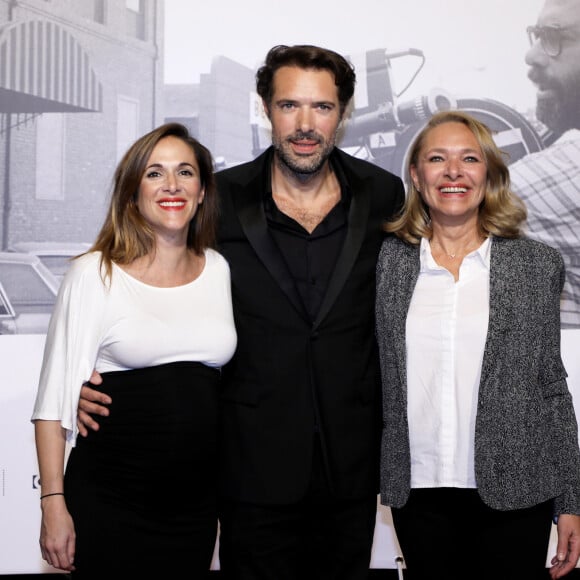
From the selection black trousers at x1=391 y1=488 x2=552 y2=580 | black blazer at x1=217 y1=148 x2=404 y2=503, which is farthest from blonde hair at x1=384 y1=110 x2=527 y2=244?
black trousers at x1=391 y1=488 x2=552 y2=580

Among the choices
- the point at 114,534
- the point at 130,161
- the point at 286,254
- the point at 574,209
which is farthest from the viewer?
the point at 574,209

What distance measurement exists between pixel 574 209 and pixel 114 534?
2.24 meters

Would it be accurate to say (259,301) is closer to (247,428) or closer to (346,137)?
(247,428)

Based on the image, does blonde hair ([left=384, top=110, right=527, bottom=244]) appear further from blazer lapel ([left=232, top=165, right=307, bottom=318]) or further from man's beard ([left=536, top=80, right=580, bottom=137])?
man's beard ([left=536, top=80, right=580, bottom=137])

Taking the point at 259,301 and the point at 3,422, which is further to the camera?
the point at 3,422

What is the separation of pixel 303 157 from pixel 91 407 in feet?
2.95

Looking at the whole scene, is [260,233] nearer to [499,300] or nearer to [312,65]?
[312,65]

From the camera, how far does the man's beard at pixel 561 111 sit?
3.06 meters

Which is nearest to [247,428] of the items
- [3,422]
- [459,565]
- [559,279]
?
[459,565]

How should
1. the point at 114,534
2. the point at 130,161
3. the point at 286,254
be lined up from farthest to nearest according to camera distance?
the point at 286,254 < the point at 130,161 < the point at 114,534

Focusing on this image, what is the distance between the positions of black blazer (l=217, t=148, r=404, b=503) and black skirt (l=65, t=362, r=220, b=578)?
16cm

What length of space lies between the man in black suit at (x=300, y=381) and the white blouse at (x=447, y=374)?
0.72 feet

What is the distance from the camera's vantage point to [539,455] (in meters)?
1.76

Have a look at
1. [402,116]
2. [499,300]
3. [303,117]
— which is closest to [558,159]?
[402,116]
